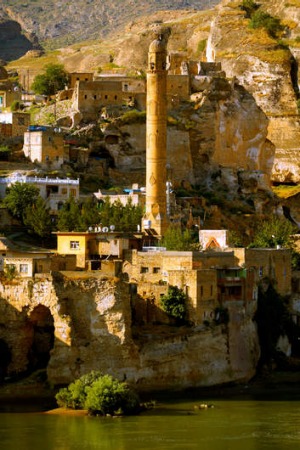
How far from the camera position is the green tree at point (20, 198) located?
256 feet

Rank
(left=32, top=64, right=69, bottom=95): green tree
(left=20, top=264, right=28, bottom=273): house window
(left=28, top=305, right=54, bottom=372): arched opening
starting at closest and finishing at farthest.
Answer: (left=28, top=305, right=54, bottom=372): arched opening < (left=20, top=264, right=28, bottom=273): house window < (left=32, top=64, right=69, bottom=95): green tree

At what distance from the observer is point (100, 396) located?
192ft

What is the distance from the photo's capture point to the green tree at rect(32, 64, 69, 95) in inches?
4120

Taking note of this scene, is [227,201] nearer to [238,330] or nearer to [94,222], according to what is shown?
[94,222]

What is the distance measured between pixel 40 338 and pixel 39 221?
1262cm

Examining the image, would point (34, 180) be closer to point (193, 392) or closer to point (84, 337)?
point (193, 392)

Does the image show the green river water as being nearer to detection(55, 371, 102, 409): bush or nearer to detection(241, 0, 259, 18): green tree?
detection(55, 371, 102, 409): bush

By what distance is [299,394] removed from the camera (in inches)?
2557

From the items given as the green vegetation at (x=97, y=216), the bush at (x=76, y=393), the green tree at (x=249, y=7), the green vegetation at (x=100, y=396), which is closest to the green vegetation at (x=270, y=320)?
the green vegetation at (x=97, y=216)

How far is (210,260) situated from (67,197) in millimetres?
14907

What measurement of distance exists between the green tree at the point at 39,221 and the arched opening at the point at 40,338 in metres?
11.9

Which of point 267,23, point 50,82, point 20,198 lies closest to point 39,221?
point 20,198

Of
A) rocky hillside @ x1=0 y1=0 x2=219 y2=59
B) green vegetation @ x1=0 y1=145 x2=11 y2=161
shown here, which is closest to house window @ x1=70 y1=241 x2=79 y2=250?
green vegetation @ x1=0 y1=145 x2=11 y2=161

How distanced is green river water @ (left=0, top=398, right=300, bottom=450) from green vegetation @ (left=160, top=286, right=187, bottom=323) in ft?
16.3
